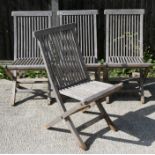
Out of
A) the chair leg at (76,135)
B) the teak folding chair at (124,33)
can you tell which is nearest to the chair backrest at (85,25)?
the teak folding chair at (124,33)

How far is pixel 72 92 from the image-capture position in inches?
209

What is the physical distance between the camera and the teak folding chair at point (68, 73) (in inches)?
205

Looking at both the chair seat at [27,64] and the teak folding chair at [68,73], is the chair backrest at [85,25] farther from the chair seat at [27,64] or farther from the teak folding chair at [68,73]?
the teak folding chair at [68,73]

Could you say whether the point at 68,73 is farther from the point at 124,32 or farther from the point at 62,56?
the point at 124,32

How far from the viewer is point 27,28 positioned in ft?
22.2

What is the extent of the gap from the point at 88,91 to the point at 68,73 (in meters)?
0.49

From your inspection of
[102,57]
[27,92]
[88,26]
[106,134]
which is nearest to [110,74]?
[102,57]

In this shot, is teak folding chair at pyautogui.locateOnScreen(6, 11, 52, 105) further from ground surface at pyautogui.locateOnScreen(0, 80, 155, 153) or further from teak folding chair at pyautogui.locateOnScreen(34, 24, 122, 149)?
teak folding chair at pyautogui.locateOnScreen(34, 24, 122, 149)

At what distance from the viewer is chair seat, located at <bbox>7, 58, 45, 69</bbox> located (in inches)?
241

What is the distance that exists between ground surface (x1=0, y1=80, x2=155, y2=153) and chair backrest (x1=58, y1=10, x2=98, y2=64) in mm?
855

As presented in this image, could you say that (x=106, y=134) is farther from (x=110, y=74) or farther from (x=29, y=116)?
(x=110, y=74)

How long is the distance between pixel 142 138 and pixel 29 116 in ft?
5.17

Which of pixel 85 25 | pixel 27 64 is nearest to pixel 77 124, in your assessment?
pixel 27 64

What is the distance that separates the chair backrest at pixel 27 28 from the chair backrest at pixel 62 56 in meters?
1.08
